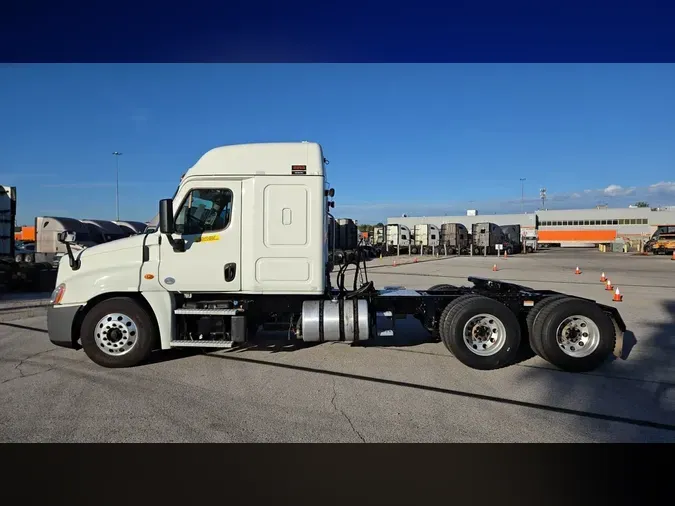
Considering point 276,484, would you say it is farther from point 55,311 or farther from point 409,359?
point 55,311

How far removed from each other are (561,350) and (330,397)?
3.19 meters

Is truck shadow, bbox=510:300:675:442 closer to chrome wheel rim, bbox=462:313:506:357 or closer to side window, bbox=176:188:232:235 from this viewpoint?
chrome wheel rim, bbox=462:313:506:357

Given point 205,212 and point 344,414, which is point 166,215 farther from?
point 344,414

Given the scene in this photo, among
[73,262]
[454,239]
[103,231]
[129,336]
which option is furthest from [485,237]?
[73,262]

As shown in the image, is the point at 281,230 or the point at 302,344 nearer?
the point at 281,230

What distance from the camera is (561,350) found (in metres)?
6.00

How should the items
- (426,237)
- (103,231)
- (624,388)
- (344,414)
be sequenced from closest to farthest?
(344,414) < (624,388) < (103,231) < (426,237)

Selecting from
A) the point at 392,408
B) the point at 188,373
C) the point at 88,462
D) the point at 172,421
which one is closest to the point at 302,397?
the point at 392,408

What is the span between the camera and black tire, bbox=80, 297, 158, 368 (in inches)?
239

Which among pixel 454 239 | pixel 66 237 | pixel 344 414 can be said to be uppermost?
pixel 454 239

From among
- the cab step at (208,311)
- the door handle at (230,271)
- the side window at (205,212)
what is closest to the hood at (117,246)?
the side window at (205,212)

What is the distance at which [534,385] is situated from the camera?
5.55 meters

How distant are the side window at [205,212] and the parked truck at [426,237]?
3824 cm

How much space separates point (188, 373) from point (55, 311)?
79.9 inches
